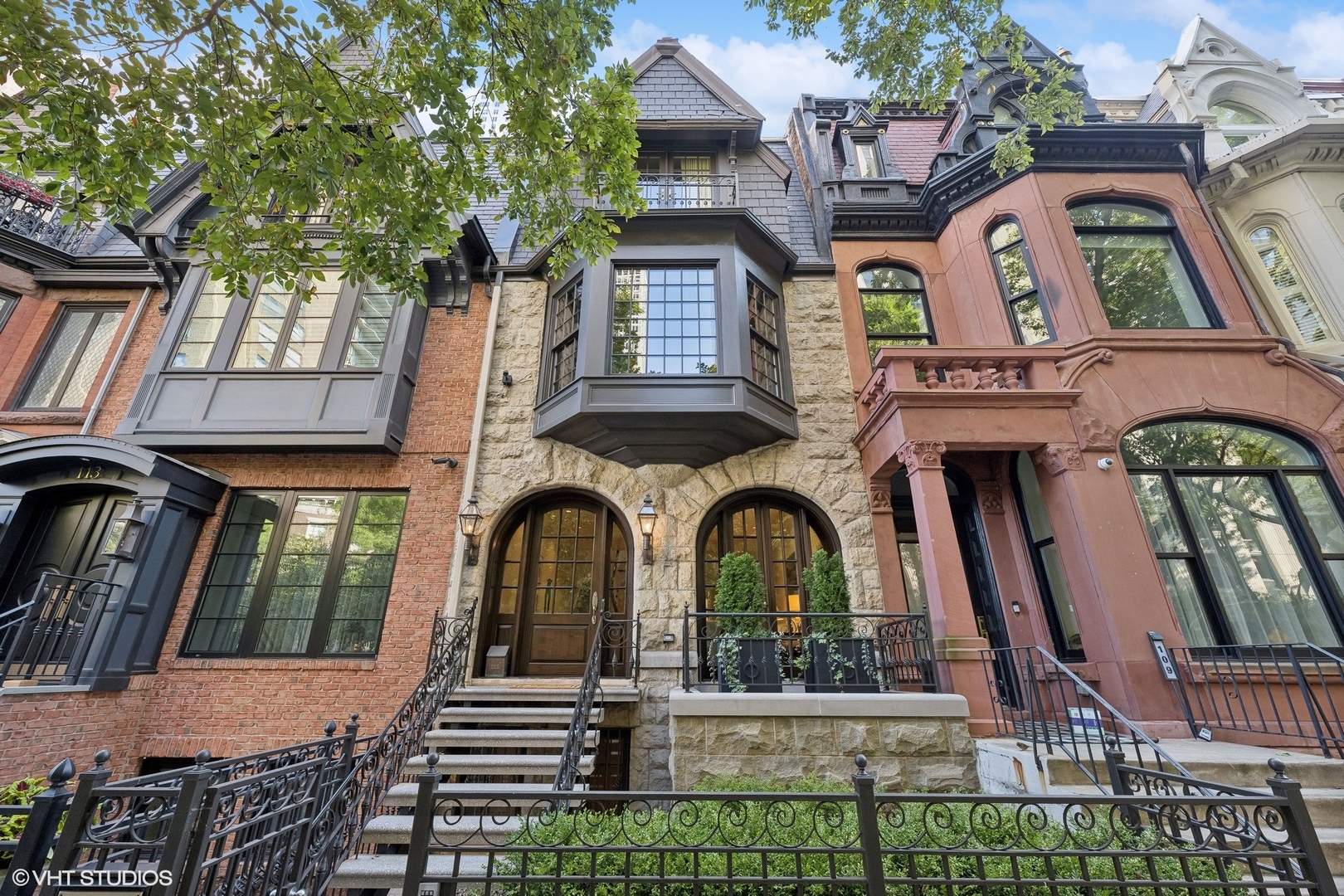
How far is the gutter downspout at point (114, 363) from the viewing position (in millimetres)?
8664

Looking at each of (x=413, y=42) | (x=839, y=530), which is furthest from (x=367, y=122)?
(x=839, y=530)

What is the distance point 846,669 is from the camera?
20.2 ft

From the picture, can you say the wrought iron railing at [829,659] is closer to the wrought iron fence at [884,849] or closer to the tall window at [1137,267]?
the wrought iron fence at [884,849]

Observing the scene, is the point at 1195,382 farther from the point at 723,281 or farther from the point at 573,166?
the point at 573,166

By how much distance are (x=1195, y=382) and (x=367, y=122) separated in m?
10.2

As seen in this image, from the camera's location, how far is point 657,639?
7.68 metres

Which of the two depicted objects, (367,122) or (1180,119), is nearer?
(367,122)

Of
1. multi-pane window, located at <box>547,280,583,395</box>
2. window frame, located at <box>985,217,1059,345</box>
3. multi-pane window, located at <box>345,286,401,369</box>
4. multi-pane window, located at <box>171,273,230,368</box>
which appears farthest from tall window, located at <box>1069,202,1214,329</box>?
multi-pane window, located at <box>171,273,230,368</box>

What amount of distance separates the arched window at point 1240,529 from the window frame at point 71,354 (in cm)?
1592

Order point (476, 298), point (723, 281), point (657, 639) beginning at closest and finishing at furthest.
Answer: point (657, 639), point (723, 281), point (476, 298)

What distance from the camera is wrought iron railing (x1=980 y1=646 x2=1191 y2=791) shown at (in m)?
4.45

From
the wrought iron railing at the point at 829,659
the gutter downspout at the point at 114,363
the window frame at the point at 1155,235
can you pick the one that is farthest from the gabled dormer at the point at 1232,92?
the gutter downspout at the point at 114,363

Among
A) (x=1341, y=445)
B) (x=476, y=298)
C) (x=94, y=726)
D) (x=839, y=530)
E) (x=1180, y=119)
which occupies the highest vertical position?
(x=1180, y=119)

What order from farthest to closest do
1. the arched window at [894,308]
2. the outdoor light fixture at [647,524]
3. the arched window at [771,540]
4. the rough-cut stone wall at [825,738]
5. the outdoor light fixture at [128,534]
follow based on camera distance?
the arched window at [894,308], the arched window at [771,540], the outdoor light fixture at [647,524], the outdoor light fixture at [128,534], the rough-cut stone wall at [825,738]
